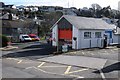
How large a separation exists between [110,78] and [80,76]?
6.02 feet

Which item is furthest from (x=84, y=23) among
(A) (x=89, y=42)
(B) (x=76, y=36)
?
(B) (x=76, y=36)

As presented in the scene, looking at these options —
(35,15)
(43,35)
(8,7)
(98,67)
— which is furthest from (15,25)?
(8,7)

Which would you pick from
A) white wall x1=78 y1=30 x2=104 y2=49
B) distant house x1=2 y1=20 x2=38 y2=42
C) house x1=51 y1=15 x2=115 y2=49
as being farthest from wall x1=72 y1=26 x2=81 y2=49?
distant house x1=2 y1=20 x2=38 y2=42

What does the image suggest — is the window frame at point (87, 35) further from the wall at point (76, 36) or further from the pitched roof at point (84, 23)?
the wall at point (76, 36)

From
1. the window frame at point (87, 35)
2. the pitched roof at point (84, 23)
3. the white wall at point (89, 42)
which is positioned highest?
the pitched roof at point (84, 23)

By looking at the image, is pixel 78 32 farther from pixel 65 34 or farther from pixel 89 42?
pixel 65 34

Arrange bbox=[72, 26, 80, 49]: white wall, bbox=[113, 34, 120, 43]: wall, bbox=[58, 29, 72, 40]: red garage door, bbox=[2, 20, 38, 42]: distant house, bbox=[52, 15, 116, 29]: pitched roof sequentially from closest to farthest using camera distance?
bbox=[72, 26, 80, 49]: white wall, bbox=[52, 15, 116, 29]: pitched roof, bbox=[58, 29, 72, 40]: red garage door, bbox=[113, 34, 120, 43]: wall, bbox=[2, 20, 38, 42]: distant house

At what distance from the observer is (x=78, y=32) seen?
33125 mm

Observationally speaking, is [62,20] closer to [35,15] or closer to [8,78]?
[8,78]

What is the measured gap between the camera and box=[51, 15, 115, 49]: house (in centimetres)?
3353

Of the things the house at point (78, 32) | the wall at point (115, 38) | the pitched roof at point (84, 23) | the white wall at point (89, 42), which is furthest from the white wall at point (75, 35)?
the wall at point (115, 38)

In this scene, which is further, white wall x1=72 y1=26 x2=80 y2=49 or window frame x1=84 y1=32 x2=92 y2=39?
window frame x1=84 y1=32 x2=92 y2=39

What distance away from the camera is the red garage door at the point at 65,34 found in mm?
35094

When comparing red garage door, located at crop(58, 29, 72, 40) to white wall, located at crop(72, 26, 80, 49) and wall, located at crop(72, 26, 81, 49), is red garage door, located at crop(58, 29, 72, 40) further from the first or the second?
wall, located at crop(72, 26, 81, 49)
